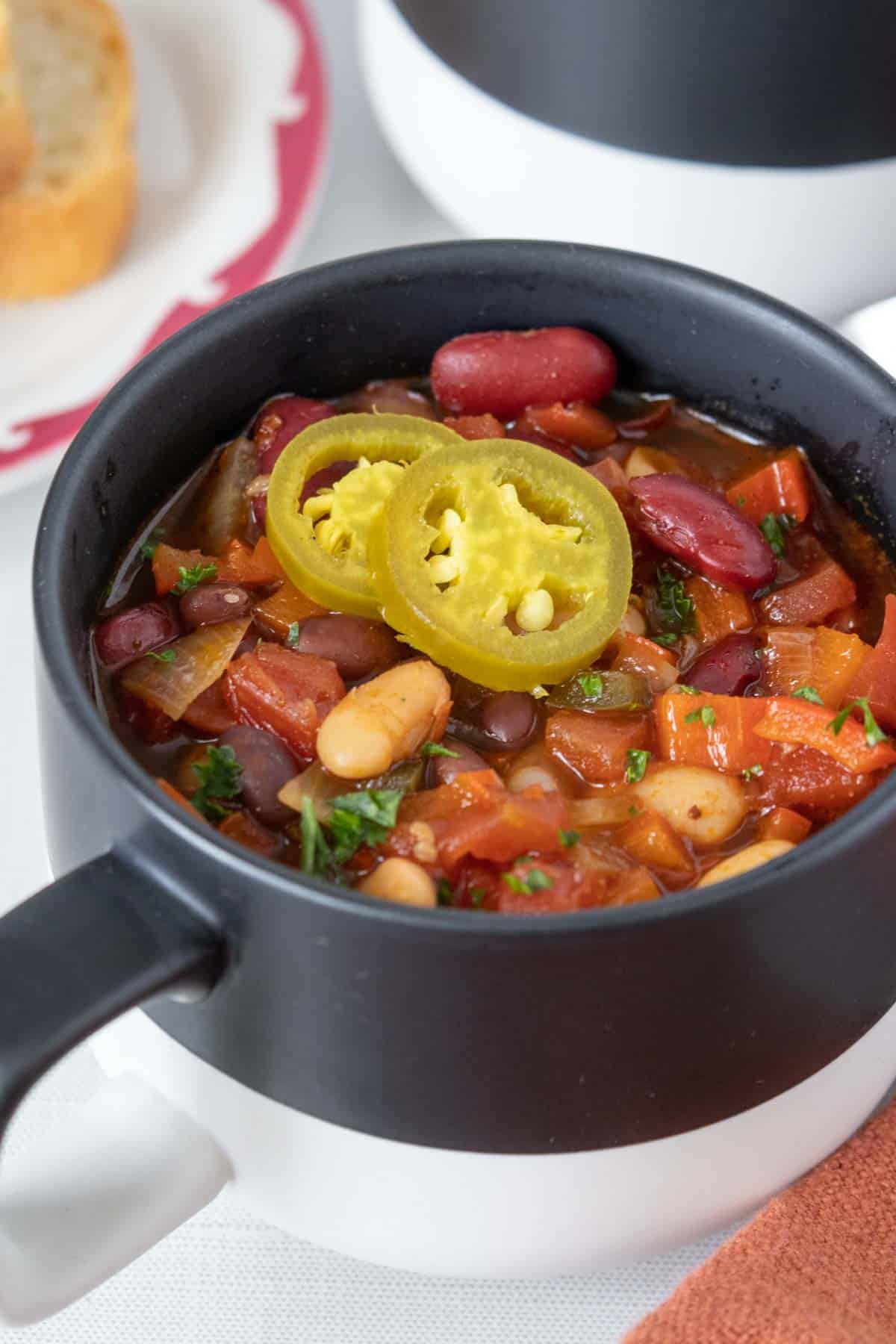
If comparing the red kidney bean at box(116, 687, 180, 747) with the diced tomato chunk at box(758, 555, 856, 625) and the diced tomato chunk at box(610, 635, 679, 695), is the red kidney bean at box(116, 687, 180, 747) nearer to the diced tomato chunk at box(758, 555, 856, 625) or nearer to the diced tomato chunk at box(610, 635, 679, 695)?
the diced tomato chunk at box(610, 635, 679, 695)

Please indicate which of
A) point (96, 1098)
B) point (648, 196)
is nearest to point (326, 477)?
point (96, 1098)

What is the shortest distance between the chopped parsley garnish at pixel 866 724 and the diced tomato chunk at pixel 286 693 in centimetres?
40

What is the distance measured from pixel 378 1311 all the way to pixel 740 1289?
343 mm

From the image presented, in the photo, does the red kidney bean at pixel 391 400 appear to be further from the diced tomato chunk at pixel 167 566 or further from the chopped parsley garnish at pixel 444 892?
the chopped parsley garnish at pixel 444 892

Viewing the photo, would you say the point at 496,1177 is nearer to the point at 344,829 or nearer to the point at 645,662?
the point at 344,829

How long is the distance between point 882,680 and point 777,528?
0.78ft

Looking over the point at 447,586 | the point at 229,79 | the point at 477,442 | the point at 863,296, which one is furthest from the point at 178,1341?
the point at 229,79

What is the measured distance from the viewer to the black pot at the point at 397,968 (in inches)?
40.8

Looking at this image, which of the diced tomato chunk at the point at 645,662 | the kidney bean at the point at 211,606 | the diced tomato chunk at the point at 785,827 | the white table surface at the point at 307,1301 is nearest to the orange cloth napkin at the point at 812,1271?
the white table surface at the point at 307,1301

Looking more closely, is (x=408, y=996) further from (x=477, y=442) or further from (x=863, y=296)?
(x=863, y=296)

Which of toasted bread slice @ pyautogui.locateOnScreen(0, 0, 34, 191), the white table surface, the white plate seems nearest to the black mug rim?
the white table surface

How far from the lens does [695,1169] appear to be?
126 cm

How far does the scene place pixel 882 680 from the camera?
137cm

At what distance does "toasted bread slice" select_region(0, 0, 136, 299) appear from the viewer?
88.2 inches
